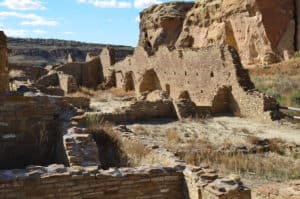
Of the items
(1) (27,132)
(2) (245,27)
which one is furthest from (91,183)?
(2) (245,27)

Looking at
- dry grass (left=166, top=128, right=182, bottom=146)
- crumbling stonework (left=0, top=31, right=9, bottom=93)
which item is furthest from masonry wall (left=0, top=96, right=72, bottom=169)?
crumbling stonework (left=0, top=31, right=9, bottom=93)

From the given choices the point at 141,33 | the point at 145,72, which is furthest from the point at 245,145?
the point at 141,33

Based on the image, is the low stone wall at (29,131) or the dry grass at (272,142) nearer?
the low stone wall at (29,131)

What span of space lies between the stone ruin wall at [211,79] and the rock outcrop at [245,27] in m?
3.51

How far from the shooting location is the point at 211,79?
17500mm

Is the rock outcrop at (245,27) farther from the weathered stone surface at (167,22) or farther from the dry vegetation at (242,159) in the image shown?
the dry vegetation at (242,159)

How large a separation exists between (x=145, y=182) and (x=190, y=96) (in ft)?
45.4

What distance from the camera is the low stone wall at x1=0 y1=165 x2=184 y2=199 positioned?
525 centimetres

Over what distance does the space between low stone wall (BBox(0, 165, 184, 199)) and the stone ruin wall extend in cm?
946

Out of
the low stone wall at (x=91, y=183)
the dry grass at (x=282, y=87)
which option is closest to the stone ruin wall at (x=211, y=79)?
the dry grass at (x=282, y=87)

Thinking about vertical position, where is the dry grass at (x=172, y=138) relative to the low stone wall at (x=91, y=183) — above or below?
below

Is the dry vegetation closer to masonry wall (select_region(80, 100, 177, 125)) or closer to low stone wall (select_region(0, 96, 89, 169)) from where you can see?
low stone wall (select_region(0, 96, 89, 169))

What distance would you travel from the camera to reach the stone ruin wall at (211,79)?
51.1 feet

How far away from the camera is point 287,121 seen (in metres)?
14.2
